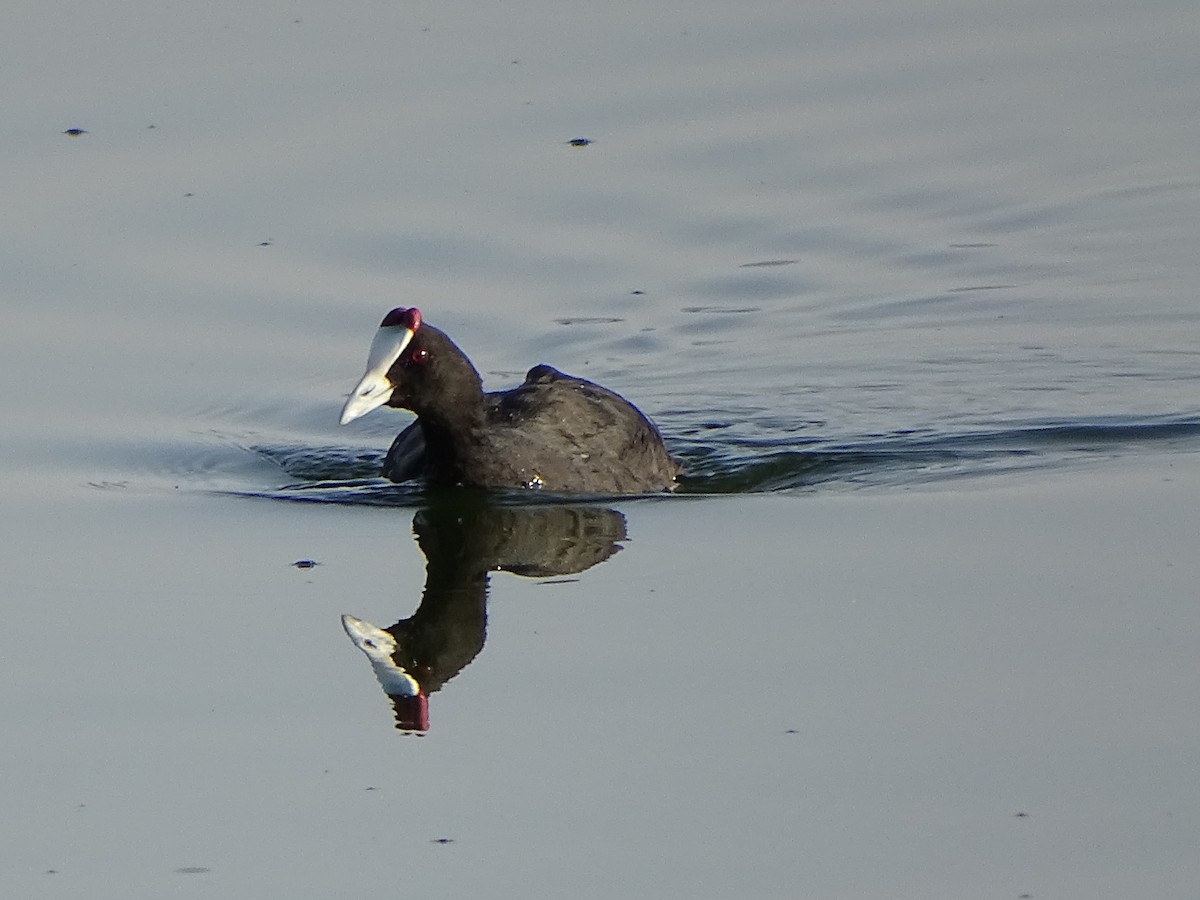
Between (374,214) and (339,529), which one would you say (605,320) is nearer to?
(374,214)

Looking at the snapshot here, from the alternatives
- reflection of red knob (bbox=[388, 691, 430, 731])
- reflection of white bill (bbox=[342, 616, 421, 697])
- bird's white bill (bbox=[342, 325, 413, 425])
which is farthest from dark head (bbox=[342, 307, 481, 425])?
reflection of red knob (bbox=[388, 691, 430, 731])

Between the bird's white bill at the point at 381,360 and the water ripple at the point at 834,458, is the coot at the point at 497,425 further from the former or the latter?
the water ripple at the point at 834,458

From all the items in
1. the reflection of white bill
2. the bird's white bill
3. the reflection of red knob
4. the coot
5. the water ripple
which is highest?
the bird's white bill

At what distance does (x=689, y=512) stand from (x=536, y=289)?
285cm

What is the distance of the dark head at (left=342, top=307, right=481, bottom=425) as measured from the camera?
952cm

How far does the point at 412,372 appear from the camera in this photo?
965 cm

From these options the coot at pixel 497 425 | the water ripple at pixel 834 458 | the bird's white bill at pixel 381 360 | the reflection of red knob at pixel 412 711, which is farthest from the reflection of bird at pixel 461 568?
the bird's white bill at pixel 381 360

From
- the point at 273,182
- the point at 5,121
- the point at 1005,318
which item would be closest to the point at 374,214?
the point at 273,182

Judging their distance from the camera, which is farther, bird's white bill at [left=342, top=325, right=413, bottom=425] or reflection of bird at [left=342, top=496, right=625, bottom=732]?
bird's white bill at [left=342, top=325, right=413, bottom=425]

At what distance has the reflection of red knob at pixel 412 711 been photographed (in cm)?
722

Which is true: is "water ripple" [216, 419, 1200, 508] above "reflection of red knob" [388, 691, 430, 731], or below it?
above

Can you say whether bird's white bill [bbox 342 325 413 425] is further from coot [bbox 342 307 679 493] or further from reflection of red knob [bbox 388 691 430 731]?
reflection of red knob [bbox 388 691 430 731]

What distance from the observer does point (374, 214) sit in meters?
13.1

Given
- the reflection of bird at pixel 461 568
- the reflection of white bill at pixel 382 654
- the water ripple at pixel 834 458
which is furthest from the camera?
the water ripple at pixel 834 458
